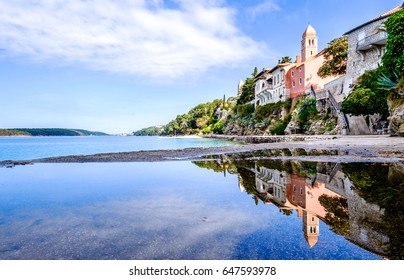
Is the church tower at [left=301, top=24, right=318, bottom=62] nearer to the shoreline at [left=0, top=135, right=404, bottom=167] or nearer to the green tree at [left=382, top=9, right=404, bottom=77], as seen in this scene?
the green tree at [left=382, top=9, right=404, bottom=77]

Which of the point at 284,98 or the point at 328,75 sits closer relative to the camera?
the point at 328,75

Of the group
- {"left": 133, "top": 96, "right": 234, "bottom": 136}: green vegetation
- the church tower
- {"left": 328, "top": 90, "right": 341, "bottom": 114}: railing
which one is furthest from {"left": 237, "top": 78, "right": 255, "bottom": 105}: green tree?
{"left": 328, "top": 90, "right": 341, "bottom": 114}: railing

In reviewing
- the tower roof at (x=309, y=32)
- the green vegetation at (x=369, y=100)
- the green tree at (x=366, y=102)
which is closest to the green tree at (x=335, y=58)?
the tower roof at (x=309, y=32)

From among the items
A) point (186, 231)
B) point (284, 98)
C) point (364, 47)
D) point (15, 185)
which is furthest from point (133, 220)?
point (284, 98)

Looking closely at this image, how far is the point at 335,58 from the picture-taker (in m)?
44.3

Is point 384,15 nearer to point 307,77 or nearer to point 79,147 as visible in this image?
point 307,77

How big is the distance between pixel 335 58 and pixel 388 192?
149 ft

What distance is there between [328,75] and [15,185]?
47.4 meters

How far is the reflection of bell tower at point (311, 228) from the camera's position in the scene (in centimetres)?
331

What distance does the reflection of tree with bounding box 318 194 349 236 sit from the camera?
3.62 meters

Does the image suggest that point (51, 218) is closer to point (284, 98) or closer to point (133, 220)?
point (133, 220)

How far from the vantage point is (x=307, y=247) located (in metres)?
3.12

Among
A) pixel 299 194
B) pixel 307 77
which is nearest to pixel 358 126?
pixel 307 77

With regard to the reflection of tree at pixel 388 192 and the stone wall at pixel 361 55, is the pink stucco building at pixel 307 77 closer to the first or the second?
the stone wall at pixel 361 55
